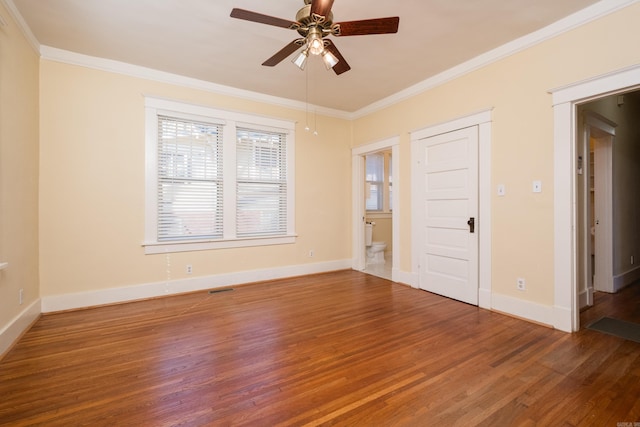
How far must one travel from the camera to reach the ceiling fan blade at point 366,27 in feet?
6.50

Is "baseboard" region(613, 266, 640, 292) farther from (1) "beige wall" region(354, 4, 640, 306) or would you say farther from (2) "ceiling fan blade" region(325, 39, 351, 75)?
(2) "ceiling fan blade" region(325, 39, 351, 75)

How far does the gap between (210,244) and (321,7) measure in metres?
3.30

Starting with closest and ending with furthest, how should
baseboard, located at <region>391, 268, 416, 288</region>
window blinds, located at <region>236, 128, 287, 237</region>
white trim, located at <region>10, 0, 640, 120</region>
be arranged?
white trim, located at <region>10, 0, 640, 120</region> < baseboard, located at <region>391, 268, 416, 288</region> < window blinds, located at <region>236, 128, 287, 237</region>

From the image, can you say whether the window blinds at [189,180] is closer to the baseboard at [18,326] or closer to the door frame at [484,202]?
the baseboard at [18,326]

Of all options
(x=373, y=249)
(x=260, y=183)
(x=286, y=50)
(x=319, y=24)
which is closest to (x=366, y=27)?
(x=319, y=24)

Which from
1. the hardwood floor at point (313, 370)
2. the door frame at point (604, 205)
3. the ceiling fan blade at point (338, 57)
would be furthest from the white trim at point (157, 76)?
the door frame at point (604, 205)

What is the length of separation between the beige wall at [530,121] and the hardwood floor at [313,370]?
622 millimetres

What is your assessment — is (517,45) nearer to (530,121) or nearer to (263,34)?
(530,121)

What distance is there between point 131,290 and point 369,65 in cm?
413

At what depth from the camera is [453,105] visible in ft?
11.9

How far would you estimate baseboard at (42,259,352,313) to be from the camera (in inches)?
128

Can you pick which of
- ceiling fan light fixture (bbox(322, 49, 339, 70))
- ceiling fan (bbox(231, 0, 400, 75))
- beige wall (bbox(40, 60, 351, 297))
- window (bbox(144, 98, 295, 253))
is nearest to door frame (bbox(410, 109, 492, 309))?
ceiling fan (bbox(231, 0, 400, 75))

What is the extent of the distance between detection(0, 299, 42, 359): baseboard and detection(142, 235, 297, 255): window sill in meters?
1.14

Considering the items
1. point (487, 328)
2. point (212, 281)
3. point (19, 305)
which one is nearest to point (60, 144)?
point (19, 305)
